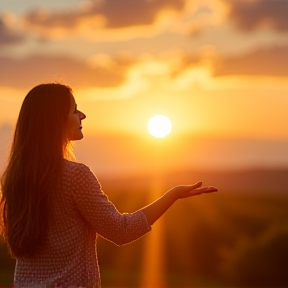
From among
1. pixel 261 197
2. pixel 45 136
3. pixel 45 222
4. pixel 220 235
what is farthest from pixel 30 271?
pixel 261 197

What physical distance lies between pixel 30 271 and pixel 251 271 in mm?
25217

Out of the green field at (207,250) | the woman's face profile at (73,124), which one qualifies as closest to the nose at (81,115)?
the woman's face profile at (73,124)

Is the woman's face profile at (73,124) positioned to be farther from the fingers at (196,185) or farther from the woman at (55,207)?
the fingers at (196,185)

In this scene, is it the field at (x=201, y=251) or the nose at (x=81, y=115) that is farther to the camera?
the field at (x=201, y=251)

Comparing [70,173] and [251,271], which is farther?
[251,271]

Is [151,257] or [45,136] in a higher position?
[45,136]

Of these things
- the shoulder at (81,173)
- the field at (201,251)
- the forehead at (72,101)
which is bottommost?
the field at (201,251)

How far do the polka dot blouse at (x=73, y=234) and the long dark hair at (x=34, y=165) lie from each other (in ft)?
0.16

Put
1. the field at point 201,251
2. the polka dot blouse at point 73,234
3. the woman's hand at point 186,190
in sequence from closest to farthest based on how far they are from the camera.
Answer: the polka dot blouse at point 73,234 → the woman's hand at point 186,190 → the field at point 201,251

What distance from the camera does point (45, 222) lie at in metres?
4.08

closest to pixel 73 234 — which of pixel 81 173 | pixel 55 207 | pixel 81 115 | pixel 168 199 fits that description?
pixel 55 207

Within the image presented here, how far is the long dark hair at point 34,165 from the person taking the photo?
13.4 ft

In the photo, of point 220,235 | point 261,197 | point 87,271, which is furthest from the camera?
point 261,197

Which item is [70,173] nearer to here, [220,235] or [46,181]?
[46,181]
